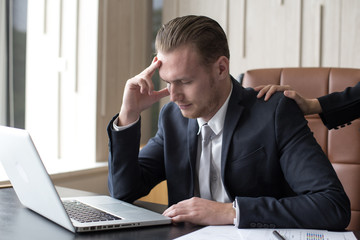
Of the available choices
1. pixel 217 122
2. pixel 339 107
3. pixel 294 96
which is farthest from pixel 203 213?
pixel 339 107

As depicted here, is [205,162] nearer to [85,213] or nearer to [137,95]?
[137,95]

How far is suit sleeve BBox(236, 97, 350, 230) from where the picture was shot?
1224 mm

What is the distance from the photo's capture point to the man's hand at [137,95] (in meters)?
1.63

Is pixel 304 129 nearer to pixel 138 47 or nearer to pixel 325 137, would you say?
pixel 325 137

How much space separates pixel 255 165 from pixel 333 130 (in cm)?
77

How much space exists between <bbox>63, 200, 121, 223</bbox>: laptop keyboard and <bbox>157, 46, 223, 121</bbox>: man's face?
48 cm

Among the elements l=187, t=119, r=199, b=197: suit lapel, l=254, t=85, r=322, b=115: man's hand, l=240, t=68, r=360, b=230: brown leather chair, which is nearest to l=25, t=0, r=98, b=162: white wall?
l=240, t=68, r=360, b=230: brown leather chair

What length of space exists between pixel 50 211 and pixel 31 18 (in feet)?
7.44

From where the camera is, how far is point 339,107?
1767mm

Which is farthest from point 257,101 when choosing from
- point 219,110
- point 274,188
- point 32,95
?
point 32,95

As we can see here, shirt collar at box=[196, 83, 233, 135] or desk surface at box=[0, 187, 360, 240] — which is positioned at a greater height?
shirt collar at box=[196, 83, 233, 135]

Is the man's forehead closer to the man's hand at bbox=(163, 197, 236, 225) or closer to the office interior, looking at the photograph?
the man's hand at bbox=(163, 197, 236, 225)

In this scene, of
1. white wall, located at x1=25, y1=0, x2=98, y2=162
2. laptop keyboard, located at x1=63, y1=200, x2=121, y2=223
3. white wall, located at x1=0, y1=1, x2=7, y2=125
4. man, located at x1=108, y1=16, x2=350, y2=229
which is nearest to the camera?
laptop keyboard, located at x1=63, y1=200, x2=121, y2=223

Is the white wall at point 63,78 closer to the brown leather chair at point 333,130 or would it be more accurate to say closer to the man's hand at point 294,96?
the brown leather chair at point 333,130
